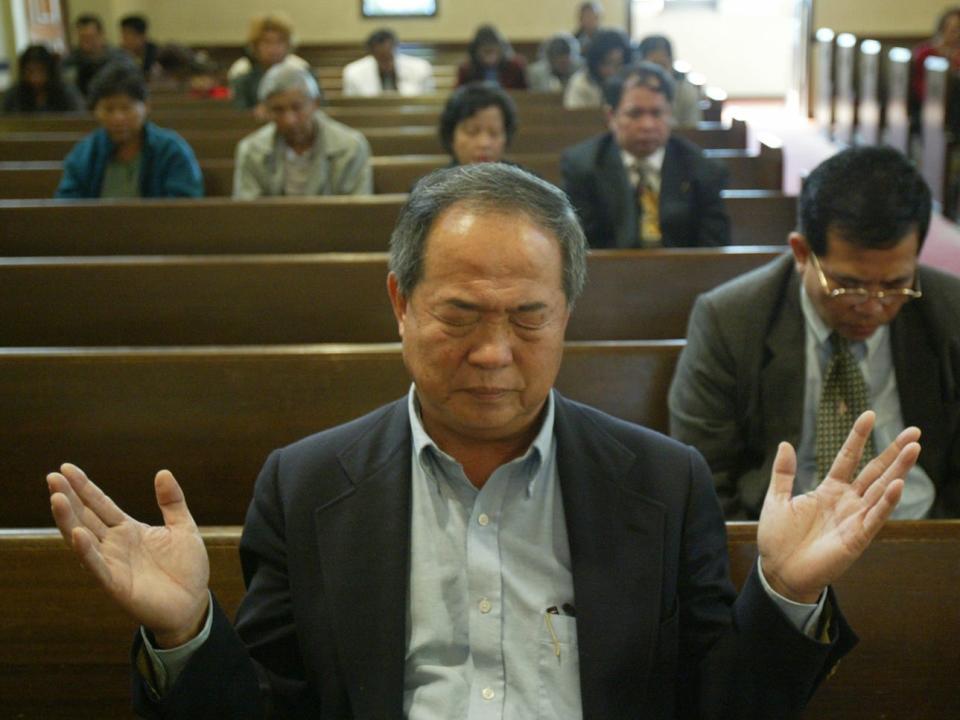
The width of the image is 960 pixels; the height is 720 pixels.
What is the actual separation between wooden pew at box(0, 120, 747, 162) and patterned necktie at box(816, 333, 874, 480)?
3583 mm

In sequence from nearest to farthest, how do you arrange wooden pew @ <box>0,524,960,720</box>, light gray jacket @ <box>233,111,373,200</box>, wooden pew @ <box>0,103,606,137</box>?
wooden pew @ <box>0,524,960,720</box>
light gray jacket @ <box>233,111,373,200</box>
wooden pew @ <box>0,103,606,137</box>

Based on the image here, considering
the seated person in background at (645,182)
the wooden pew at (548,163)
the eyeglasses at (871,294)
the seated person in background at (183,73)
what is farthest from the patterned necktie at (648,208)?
the seated person in background at (183,73)

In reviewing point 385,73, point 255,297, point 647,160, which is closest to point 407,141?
point 647,160

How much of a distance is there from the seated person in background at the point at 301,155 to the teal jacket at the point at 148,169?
0.65 feet

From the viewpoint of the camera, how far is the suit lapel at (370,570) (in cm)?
129

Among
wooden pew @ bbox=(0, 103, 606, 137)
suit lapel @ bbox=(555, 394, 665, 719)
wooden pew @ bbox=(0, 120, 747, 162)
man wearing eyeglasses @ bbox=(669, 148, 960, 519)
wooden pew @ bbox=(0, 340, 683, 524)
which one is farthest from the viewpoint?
wooden pew @ bbox=(0, 103, 606, 137)

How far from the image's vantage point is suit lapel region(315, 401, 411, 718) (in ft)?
4.25

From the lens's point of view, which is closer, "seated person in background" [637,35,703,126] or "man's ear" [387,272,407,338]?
"man's ear" [387,272,407,338]

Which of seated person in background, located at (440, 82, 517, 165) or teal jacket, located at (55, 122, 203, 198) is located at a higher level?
seated person in background, located at (440, 82, 517, 165)

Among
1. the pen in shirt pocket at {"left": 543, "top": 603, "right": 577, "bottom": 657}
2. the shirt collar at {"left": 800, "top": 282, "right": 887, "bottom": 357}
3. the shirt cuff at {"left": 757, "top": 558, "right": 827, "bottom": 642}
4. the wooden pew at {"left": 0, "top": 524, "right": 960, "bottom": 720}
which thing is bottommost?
the wooden pew at {"left": 0, "top": 524, "right": 960, "bottom": 720}

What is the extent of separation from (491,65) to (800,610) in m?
7.38

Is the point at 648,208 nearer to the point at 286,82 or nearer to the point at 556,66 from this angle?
the point at 286,82

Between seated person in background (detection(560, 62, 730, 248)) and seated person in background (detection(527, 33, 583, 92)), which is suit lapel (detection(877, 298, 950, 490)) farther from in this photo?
seated person in background (detection(527, 33, 583, 92))

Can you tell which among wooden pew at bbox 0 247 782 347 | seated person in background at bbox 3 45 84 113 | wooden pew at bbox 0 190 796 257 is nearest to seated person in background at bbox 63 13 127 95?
seated person in background at bbox 3 45 84 113
